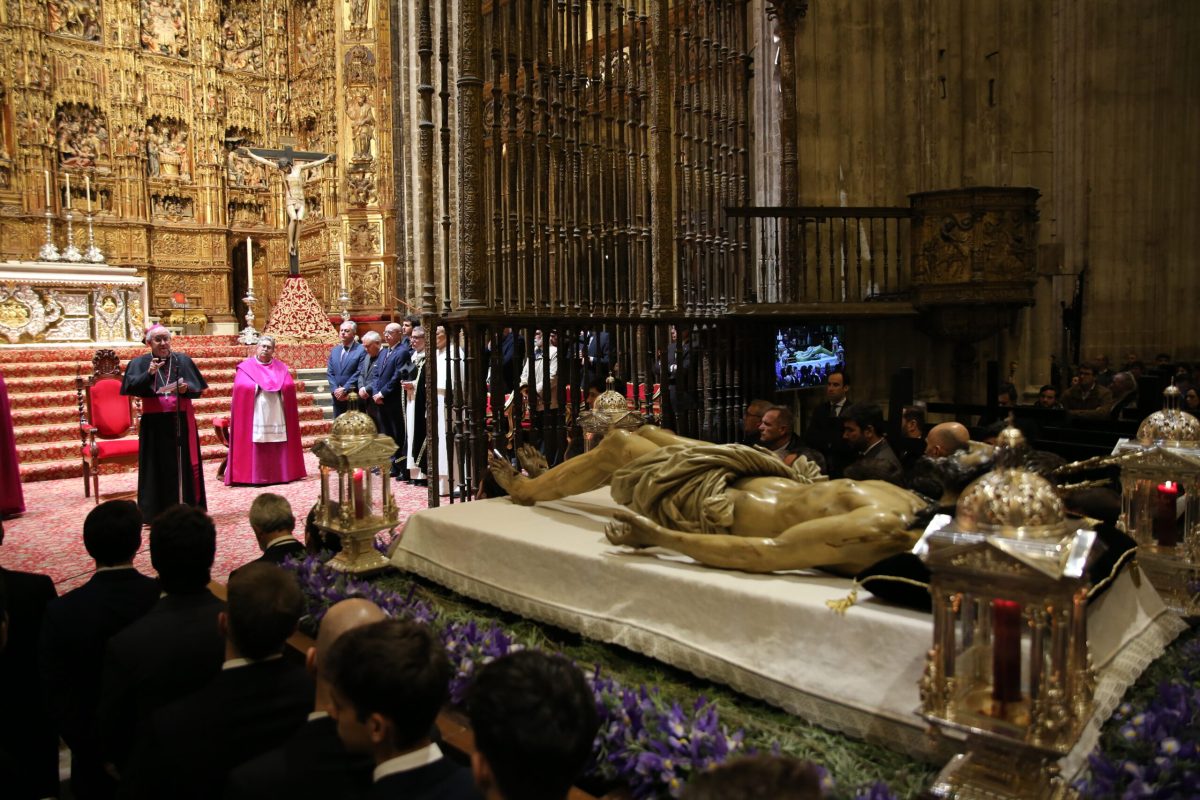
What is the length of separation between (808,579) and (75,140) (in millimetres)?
15511

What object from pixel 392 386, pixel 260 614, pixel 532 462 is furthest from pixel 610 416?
pixel 392 386

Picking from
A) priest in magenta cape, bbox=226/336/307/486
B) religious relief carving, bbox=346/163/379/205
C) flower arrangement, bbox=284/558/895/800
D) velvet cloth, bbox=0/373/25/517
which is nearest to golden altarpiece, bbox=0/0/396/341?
religious relief carving, bbox=346/163/379/205

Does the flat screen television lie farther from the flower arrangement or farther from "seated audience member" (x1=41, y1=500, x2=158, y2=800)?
"seated audience member" (x1=41, y1=500, x2=158, y2=800)

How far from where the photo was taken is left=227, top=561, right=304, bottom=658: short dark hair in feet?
6.30

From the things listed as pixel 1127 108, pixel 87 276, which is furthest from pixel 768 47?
pixel 87 276

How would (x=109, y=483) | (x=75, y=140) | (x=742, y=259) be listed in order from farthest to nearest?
(x=75, y=140)
(x=109, y=483)
(x=742, y=259)

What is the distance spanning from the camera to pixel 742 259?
7203mm

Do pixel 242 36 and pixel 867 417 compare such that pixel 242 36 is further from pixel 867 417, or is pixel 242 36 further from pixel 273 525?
pixel 867 417

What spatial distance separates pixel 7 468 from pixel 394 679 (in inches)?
261

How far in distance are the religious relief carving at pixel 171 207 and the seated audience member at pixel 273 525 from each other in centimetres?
1370

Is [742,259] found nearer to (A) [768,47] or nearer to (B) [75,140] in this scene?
(A) [768,47]

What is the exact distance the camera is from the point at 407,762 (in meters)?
1.53

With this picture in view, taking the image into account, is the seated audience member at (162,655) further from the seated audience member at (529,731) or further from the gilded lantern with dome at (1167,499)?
the gilded lantern with dome at (1167,499)

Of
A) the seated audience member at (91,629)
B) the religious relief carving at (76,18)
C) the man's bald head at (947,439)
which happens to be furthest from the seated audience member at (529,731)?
the religious relief carving at (76,18)
